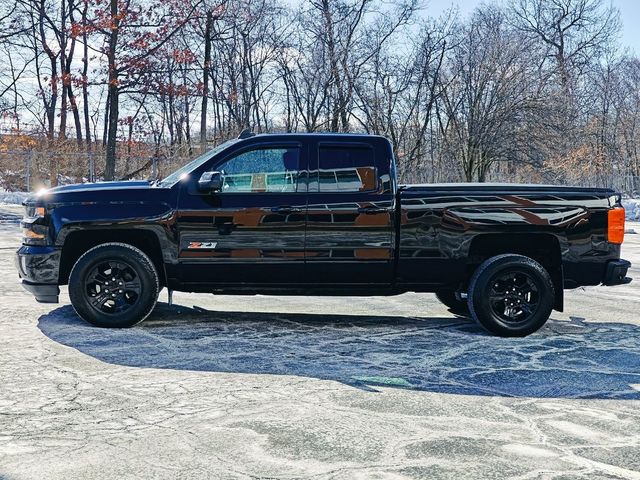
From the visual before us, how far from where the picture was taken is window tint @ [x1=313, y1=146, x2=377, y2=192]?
709cm

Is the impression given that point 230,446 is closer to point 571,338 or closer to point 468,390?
point 468,390

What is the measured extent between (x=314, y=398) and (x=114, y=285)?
3.06 metres

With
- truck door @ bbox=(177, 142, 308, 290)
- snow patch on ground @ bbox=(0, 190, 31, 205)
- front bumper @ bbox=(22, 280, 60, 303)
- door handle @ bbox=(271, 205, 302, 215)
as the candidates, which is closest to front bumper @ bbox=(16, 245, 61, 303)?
front bumper @ bbox=(22, 280, 60, 303)

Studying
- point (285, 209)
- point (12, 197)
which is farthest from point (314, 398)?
point (12, 197)

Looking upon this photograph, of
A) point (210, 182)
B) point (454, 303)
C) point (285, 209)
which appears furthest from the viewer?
point (454, 303)

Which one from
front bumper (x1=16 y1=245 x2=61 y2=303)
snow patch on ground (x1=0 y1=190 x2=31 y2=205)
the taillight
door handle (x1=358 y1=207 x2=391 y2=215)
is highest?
snow patch on ground (x1=0 y1=190 x2=31 y2=205)

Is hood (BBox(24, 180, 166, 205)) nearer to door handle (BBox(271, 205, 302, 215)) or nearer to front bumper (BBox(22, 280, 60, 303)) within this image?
front bumper (BBox(22, 280, 60, 303))

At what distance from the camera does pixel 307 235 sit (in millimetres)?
7000

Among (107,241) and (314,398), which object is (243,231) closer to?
(107,241)

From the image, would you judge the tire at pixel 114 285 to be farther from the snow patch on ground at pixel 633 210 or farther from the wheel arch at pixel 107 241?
the snow patch on ground at pixel 633 210

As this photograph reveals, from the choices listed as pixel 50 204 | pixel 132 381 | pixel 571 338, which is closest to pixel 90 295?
pixel 50 204

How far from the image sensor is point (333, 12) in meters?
33.8

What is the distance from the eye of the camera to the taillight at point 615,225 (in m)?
7.07

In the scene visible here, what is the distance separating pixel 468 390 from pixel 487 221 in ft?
7.90
